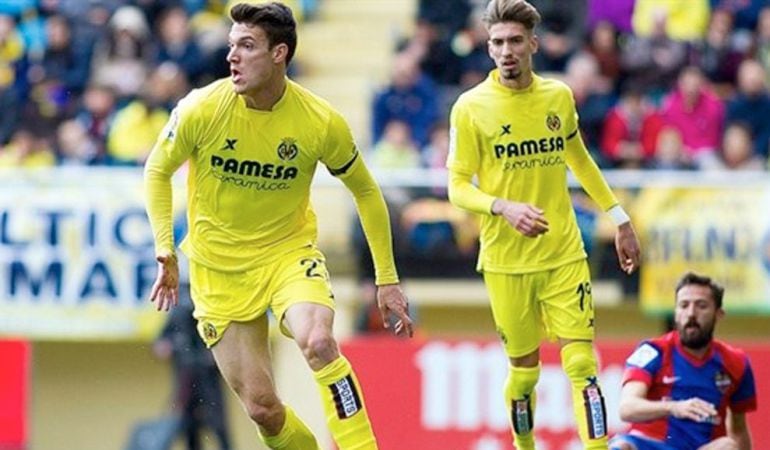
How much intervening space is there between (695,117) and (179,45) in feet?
17.1

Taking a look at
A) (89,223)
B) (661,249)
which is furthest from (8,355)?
(661,249)

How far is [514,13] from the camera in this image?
39.7 feet

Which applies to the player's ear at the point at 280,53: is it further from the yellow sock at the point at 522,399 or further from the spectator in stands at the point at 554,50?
the spectator in stands at the point at 554,50

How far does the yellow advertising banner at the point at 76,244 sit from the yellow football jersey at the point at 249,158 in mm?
7644

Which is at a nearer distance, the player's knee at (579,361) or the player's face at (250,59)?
the player's face at (250,59)

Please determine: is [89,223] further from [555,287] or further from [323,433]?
[555,287]

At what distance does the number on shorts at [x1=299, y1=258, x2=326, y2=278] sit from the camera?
11.1 meters

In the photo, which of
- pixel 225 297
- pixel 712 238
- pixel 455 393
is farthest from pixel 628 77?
pixel 225 297

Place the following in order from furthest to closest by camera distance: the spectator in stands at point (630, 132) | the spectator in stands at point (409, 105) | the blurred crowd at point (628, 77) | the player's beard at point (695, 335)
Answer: the spectator in stands at point (409, 105)
the blurred crowd at point (628, 77)
the spectator in stands at point (630, 132)
the player's beard at point (695, 335)

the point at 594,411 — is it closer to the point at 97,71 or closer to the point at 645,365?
the point at 645,365

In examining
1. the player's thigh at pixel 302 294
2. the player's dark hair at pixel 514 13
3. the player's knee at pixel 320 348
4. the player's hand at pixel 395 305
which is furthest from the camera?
the player's dark hair at pixel 514 13

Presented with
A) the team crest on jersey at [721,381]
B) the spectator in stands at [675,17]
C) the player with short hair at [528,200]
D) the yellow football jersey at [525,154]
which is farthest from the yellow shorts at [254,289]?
the spectator in stands at [675,17]

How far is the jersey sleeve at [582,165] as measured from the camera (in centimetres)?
1248

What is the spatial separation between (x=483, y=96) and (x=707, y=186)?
6420mm
